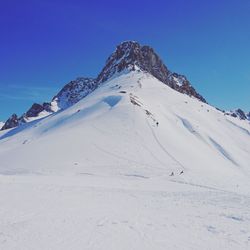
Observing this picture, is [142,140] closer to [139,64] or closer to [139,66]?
[139,66]

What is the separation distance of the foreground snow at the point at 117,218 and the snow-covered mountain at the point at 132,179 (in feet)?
0.14

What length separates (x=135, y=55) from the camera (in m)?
108

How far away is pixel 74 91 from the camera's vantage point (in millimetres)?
169250

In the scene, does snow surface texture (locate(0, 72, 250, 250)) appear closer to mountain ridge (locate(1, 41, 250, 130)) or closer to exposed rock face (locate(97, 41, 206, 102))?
mountain ridge (locate(1, 41, 250, 130))

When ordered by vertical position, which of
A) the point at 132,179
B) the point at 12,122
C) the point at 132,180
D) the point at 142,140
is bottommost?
the point at 132,180

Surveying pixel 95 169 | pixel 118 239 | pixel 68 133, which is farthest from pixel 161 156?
pixel 118 239

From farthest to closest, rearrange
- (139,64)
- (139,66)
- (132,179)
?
(139,64)
(139,66)
(132,179)

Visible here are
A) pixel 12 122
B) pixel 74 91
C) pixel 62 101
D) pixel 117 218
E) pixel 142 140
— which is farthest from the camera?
pixel 74 91

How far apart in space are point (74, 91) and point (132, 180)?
145 metres

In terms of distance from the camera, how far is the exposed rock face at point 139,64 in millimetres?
104375

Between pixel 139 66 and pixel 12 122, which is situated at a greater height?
pixel 12 122

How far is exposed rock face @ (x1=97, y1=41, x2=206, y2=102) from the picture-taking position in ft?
342

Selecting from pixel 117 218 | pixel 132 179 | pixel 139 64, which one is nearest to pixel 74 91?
pixel 139 64

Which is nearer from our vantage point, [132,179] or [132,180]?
[132,180]
